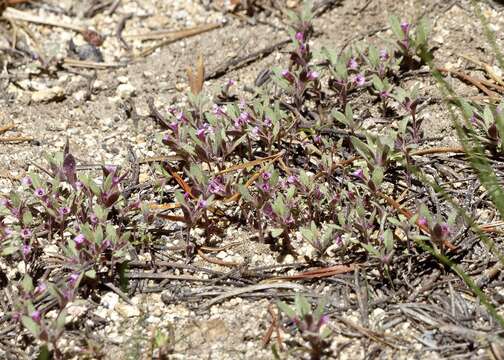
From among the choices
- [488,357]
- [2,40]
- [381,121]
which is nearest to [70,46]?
[2,40]

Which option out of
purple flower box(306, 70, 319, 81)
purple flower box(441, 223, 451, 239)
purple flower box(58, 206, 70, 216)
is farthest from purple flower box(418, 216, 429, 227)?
purple flower box(58, 206, 70, 216)

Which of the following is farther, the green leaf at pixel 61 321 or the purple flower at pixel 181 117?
the purple flower at pixel 181 117

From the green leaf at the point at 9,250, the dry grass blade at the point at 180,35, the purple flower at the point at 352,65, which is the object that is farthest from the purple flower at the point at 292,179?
the dry grass blade at the point at 180,35

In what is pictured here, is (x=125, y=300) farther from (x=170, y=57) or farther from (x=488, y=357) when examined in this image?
(x=170, y=57)

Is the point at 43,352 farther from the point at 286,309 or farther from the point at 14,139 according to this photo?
the point at 14,139

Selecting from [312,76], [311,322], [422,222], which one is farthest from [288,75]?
[311,322]

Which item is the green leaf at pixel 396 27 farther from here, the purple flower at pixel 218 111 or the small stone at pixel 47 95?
the small stone at pixel 47 95
